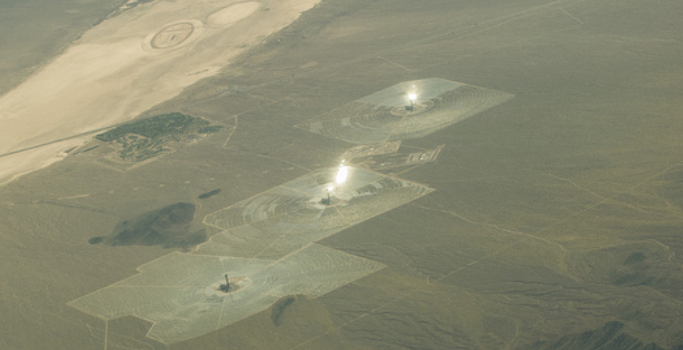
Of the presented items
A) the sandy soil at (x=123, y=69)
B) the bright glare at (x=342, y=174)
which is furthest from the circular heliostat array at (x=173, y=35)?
the bright glare at (x=342, y=174)

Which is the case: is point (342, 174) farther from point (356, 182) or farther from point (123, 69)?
point (123, 69)

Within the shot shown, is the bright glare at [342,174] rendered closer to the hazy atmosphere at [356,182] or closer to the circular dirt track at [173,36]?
the hazy atmosphere at [356,182]

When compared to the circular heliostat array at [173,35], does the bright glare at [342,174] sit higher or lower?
lower

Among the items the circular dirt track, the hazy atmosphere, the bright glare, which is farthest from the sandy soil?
the bright glare

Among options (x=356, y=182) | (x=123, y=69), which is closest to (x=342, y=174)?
(x=356, y=182)

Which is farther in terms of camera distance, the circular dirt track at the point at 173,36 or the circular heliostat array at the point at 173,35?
the circular heliostat array at the point at 173,35

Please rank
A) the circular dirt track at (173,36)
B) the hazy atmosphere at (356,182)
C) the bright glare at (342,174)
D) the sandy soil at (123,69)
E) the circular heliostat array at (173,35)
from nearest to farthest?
1. the hazy atmosphere at (356,182)
2. the bright glare at (342,174)
3. the sandy soil at (123,69)
4. the circular dirt track at (173,36)
5. the circular heliostat array at (173,35)
